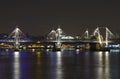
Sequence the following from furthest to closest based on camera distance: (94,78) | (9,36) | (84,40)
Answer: (9,36), (84,40), (94,78)

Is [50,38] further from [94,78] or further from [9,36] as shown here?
[94,78]

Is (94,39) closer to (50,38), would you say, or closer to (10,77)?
(50,38)

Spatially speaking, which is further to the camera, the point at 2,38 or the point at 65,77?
the point at 2,38

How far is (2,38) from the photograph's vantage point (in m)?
138

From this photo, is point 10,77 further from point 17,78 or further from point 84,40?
point 84,40

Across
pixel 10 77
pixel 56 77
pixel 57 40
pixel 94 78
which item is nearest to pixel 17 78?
pixel 10 77

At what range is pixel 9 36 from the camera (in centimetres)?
13950

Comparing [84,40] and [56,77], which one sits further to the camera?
[84,40]

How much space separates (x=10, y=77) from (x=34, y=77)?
169cm

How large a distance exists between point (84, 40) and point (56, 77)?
95011 millimetres

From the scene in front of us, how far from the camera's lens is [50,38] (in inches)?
5335

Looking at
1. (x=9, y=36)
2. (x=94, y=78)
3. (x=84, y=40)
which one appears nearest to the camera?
(x=94, y=78)

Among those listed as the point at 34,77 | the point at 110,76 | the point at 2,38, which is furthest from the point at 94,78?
the point at 2,38

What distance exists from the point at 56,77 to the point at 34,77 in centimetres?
160
